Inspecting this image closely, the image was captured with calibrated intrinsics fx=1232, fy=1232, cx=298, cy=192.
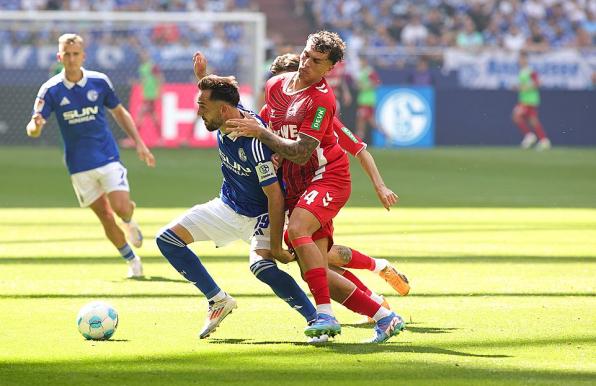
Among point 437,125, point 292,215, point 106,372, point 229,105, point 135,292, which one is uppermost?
point 229,105

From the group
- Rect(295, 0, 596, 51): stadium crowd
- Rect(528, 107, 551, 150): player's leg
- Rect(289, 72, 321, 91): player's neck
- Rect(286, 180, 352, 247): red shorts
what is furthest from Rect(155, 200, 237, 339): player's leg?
Rect(295, 0, 596, 51): stadium crowd

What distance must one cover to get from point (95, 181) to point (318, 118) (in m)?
4.17

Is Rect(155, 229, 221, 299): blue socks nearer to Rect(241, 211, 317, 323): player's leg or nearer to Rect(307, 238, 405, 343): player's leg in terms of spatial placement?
Rect(241, 211, 317, 323): player's leg

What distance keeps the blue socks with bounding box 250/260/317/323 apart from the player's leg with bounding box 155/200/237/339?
36cm

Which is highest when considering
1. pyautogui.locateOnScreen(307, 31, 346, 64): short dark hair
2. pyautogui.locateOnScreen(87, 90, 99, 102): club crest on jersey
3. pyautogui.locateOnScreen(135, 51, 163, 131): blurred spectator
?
pyautogui.locateOnScreen(307, 31, 346, 64): short dark hair

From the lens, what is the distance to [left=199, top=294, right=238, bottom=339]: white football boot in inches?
294

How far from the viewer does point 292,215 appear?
7.34 m

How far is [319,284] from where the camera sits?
7.25m

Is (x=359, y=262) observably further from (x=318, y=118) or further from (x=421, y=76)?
(x=421, y=76)

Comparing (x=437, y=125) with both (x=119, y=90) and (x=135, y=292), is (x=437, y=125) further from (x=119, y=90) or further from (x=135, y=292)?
(x=135, y=292)

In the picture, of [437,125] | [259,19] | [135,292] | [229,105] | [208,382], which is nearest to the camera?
[208,382]

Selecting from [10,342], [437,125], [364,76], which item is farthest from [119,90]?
[10,342]

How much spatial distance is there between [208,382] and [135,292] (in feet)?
11.9

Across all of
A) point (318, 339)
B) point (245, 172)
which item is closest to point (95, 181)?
point (245, 172)
